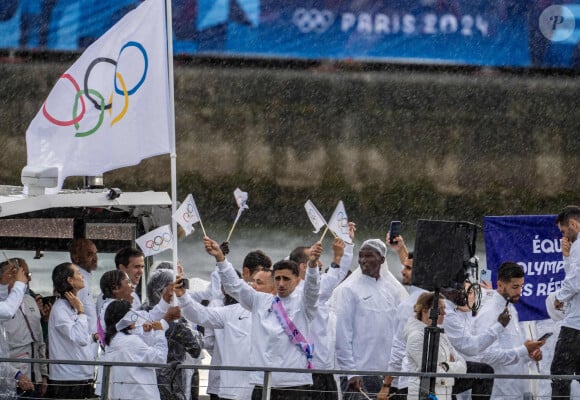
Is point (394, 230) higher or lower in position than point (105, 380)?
higher

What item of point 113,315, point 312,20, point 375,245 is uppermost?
point 312,20

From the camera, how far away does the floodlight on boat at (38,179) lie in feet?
23.8

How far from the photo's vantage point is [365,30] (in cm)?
2619

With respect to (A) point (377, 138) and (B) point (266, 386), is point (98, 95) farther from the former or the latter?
(A) point (377, 138)

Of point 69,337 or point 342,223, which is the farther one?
point 342,223

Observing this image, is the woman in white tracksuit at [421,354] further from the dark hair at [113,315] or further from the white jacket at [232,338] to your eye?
the dark hair at [113,315]

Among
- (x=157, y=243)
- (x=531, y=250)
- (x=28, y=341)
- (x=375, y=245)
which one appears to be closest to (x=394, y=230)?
(x=375, y=245)

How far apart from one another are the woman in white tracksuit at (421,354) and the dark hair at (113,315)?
1.54 meters

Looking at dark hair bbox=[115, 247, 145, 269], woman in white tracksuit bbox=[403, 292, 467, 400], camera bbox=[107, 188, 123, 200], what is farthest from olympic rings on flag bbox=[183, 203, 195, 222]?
woman in white tracksuit bbox=[403, 292, 467, 400]

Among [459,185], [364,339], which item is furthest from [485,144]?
[364,339]

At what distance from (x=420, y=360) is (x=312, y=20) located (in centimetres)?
2042

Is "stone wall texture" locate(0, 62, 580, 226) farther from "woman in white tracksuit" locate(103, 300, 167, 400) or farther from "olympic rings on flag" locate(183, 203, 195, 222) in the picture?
"woman in white tracksuit" locate(103, 300, 167, 400)

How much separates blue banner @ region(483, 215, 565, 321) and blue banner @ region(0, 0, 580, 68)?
17.6m

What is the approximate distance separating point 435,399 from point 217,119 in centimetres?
2075
